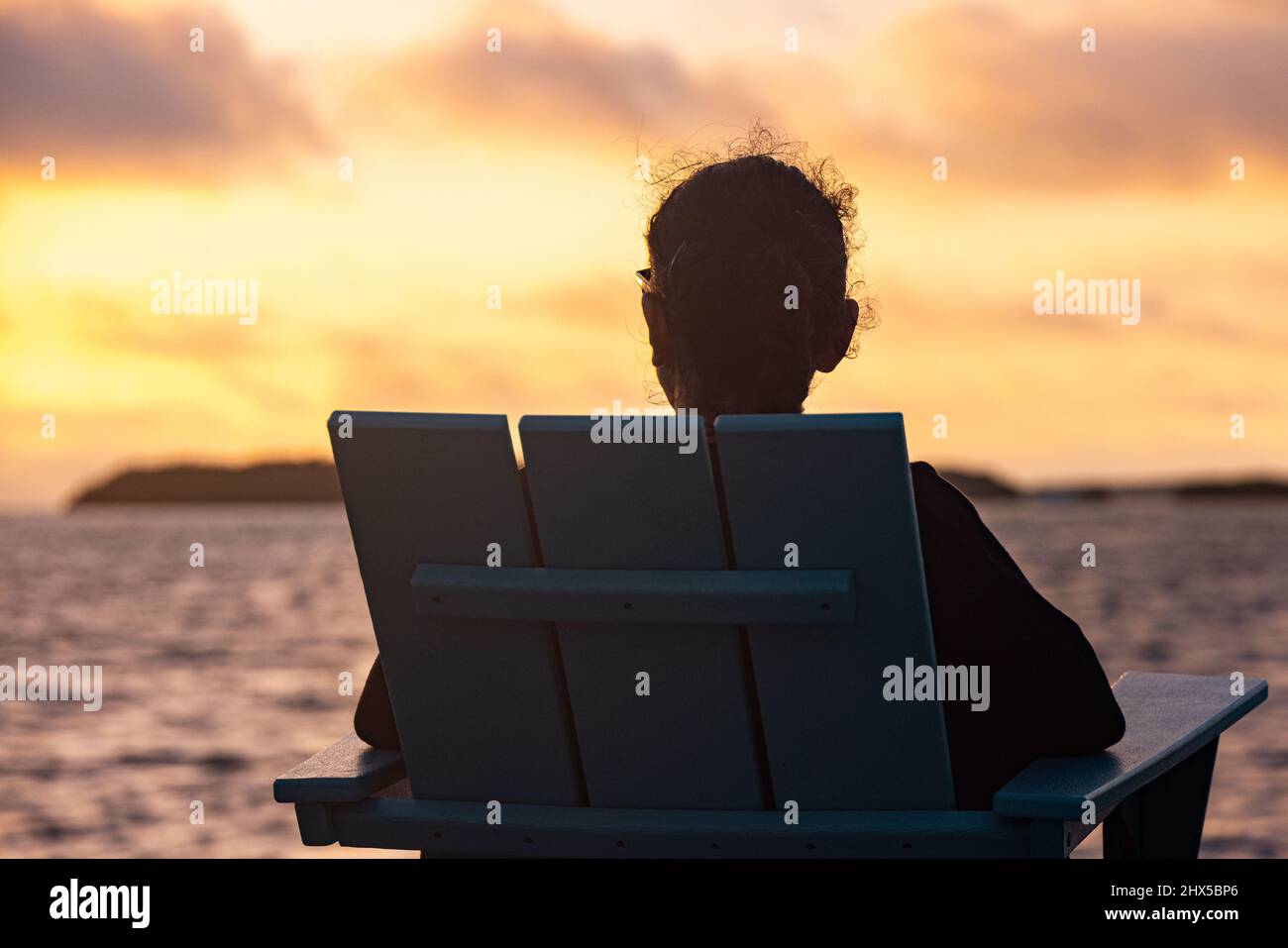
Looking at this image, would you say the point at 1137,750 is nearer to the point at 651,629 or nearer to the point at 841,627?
the point at 841,627

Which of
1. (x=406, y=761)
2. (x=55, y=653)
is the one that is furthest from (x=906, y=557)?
(x=55, y=653)

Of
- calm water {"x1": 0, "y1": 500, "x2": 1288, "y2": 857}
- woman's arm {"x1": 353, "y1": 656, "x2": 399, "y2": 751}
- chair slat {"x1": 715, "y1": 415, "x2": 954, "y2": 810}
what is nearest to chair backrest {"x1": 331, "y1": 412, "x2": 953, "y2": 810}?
chair slat {"x1": 715, "y1": 415, "x2": 954, "y2": 810}

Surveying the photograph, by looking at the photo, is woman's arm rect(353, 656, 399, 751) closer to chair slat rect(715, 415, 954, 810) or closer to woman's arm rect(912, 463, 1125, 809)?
chair slat rect(715, 415, 954, 810)

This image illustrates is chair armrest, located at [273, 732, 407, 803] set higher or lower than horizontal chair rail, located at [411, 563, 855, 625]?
lower

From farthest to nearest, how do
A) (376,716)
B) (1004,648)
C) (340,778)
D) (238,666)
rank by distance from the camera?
(238,666) < (376,716) < (340,778) < (1004,648)

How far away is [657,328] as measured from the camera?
2197 mm

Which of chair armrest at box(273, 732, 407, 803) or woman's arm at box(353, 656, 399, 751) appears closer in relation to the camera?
chair armrest at box(273, 732, 407, 803)

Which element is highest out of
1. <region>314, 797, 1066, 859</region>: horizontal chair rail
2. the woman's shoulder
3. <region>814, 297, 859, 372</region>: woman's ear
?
<region>814, 297, 859, 372</region>: woman's ear

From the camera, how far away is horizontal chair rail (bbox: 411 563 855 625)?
1.90 metres

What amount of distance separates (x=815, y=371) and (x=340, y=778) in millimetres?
868

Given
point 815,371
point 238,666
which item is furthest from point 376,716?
point 238,666

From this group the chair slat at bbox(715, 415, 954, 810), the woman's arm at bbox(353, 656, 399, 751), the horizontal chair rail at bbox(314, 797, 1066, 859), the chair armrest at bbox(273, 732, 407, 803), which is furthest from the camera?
the woman's arm at bbox(353, 656, 399, 751)

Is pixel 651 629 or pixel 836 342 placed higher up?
pixel 836 342
